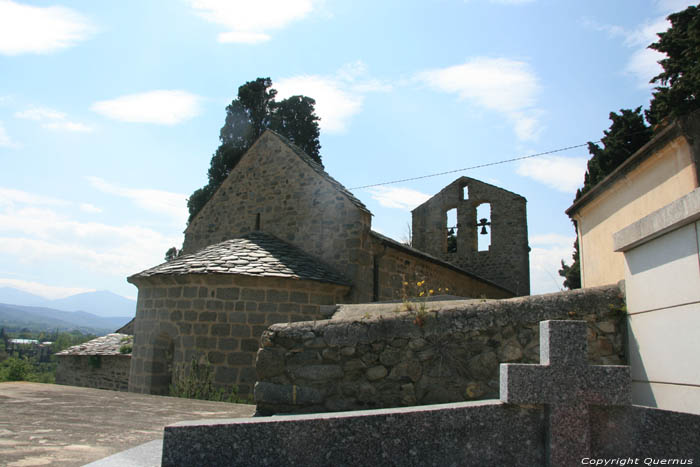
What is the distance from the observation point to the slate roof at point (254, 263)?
1066 cm

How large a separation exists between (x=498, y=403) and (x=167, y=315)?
9570 mm

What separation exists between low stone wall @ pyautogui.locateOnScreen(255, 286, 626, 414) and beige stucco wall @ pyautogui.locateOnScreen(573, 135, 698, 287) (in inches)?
129

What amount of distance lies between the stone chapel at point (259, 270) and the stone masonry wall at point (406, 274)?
34 mm

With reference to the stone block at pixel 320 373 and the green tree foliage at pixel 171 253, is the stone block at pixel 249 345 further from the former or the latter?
the green tree foliage at pixel 171 253

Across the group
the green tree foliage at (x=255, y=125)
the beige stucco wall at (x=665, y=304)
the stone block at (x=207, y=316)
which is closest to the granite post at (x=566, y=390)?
the beige stucco wall at (x=665, y=304)

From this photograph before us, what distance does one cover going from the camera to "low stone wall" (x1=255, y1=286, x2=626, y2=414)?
14.4 ft

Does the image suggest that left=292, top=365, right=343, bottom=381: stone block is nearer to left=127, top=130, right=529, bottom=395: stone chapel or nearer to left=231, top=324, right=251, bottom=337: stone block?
left=127, top=130, right=529, bottom=395: stone chapel

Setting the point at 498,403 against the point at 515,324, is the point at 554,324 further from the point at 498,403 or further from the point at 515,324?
the point at 515,324

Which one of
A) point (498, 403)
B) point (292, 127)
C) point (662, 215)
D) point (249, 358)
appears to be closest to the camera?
point (498, 403)

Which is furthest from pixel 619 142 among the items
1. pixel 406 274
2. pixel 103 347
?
pixel 103 347

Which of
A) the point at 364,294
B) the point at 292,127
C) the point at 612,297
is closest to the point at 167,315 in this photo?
the point at 364,294

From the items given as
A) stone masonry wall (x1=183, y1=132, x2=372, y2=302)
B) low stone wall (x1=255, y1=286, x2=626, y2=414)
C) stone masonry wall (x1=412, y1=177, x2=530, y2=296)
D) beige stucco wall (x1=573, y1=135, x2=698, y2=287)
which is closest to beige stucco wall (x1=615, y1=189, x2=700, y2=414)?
low stone wall (x1=255, y1=286, x2=626, y2=414)

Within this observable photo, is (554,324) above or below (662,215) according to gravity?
below

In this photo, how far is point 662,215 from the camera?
138 inches
